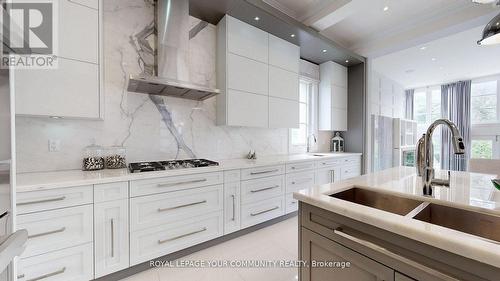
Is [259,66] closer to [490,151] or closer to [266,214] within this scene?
[266,214]

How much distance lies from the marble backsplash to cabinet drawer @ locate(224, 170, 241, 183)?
1.91 ft

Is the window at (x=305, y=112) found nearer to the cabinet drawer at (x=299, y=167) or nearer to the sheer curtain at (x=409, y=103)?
the cabinet drawer at (x=299, y=167)

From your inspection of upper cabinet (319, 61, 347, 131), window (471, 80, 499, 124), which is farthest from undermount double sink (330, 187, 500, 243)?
window (471, 80, 499, 124)

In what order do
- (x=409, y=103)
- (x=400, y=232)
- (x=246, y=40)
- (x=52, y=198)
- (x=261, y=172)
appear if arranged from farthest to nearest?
(x=409, y=103), (x=246, y=40), (x=261, y=172), (x=52, y=198), (x=400, y=232)

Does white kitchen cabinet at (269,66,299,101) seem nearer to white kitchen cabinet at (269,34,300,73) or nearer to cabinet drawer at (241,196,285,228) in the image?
white kitchen cabinet at (269,34,300,73)

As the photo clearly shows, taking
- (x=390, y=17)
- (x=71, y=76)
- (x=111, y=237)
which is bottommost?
(x=111, y=237)

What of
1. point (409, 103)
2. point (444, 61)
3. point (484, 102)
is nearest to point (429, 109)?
point (409, 103)

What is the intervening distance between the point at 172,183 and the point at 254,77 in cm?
170

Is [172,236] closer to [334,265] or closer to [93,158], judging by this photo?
[93,158]

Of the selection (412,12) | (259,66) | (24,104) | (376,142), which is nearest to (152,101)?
(24,104)

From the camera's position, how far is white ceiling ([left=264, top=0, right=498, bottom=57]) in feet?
8.68

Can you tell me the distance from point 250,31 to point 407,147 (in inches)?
208

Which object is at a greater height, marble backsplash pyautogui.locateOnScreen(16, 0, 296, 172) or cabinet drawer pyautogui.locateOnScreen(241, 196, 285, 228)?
marble backsplash pyautogui.locateOnScreen(16, 0, 296, 172)

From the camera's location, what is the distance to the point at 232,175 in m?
2.22
